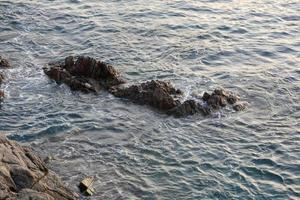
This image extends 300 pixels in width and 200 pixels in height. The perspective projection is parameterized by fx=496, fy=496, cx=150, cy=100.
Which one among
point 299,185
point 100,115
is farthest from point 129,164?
point 299,185

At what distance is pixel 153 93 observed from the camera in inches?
824

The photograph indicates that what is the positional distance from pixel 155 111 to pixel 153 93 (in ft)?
2.81

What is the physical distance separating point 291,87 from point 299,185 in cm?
736

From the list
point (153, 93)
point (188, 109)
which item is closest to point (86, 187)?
point (188, 109)

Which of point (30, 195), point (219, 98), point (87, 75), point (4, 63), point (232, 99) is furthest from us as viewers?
point (4, 63)

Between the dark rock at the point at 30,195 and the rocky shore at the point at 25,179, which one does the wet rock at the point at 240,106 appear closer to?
the rocky shore at the point at 25,179

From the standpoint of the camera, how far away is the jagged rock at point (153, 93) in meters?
20.6

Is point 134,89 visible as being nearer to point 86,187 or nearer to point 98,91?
point 98,91

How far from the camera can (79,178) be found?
1593cm

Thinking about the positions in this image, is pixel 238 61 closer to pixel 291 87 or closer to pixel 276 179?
pixel 291 87

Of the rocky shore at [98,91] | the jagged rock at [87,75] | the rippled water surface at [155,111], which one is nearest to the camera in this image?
the rocky shore at [98,91]

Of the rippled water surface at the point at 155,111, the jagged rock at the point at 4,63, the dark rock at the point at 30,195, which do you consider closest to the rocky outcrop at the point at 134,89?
the rippled water surface at the point at 155,111

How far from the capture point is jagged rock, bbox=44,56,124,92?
22281 millimetres

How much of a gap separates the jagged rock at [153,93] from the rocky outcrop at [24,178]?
22.9 feet
